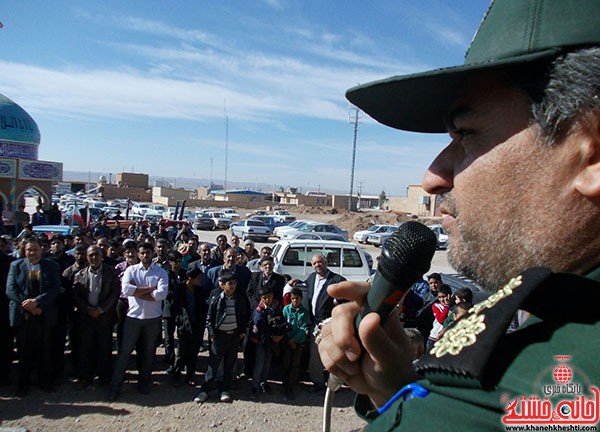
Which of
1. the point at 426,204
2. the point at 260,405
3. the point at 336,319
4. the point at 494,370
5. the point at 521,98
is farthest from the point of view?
the point at 426,204

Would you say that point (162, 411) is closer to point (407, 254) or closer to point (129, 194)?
point (407, 254)

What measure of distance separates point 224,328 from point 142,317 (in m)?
1.17

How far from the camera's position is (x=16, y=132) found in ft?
84.1

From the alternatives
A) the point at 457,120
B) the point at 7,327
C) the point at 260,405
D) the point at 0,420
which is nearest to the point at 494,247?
the point at 457,120

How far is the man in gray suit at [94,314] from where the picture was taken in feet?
19.9

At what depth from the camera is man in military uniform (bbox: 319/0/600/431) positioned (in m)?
0.63

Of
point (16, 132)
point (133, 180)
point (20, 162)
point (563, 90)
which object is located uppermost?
point (16, 132)

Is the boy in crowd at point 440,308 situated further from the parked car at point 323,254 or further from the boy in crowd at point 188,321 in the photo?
the parked car at point 323,254

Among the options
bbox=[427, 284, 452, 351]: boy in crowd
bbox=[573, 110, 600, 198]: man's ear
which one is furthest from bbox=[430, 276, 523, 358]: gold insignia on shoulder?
bbox=[427, 284, 452, 351]: boy in crowd

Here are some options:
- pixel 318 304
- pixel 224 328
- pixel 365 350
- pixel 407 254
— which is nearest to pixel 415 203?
pixel 318 304

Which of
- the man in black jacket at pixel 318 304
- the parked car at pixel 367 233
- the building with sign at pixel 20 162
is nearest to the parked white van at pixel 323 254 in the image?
the man in black jacket at pixel 318 304

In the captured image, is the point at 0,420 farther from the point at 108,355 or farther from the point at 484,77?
the point at 484,77

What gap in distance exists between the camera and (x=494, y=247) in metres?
0.92

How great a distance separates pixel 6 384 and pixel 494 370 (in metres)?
7.28
